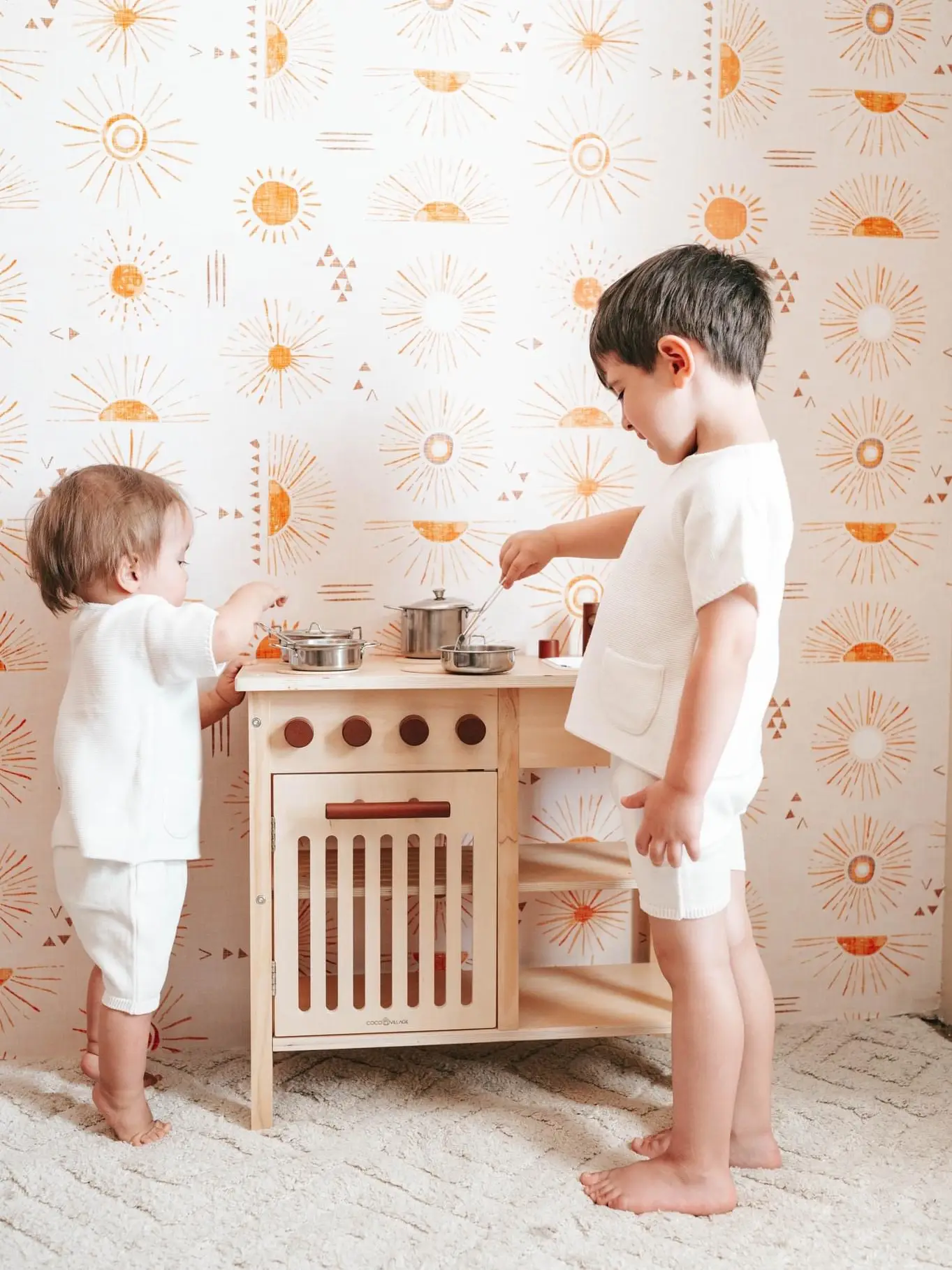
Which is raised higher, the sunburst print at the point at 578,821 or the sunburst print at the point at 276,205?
the sunburst print at the point at 276,205

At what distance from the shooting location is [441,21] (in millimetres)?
1703

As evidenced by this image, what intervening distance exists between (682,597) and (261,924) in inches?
27.6

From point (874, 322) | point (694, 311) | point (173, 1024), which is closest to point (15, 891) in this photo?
point (173, 1024)

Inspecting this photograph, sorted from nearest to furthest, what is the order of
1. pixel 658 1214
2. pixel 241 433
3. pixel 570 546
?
pixel 658 1214
pixel 570 546
pixel 241 433

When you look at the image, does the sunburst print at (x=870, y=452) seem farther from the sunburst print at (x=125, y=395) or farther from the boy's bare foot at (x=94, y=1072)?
the boy's bare foot at (x=94, y=1072)

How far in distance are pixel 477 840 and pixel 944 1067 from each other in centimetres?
82

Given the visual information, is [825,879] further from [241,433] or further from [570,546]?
[241,433]

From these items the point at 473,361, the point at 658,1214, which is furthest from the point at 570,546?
the point at 658,1214

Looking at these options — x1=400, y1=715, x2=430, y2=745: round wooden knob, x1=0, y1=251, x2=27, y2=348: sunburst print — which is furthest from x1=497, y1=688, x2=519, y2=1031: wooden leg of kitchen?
x1=0, y1=251, x2=27, y2=348: sunburst print

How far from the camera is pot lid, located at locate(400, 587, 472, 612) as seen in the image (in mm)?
1635

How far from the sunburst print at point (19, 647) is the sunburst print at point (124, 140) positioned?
0.65 m

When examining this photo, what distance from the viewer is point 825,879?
1893 millimetres

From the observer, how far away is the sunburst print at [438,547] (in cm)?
177

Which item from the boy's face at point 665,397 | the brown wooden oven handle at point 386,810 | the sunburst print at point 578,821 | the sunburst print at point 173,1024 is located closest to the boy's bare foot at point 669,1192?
the brown wooden oven handle at point 386,810
